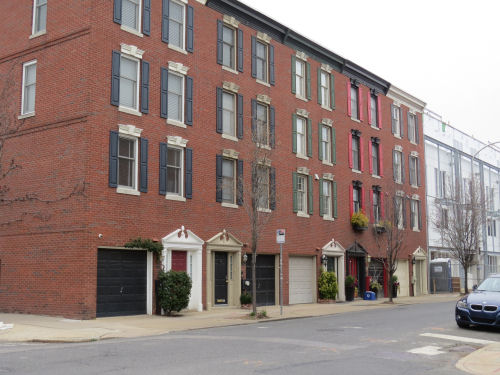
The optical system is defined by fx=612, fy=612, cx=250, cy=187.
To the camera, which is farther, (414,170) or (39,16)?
(414,170)

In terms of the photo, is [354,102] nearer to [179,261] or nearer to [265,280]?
[265,280]

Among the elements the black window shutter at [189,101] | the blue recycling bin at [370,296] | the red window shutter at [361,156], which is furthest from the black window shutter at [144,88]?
the blue recycling bin at [370,296]

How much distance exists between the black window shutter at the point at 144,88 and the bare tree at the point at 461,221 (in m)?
24.2

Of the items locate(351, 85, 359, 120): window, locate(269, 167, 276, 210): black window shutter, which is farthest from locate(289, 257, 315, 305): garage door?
locate(351, 85, 359, 120): window

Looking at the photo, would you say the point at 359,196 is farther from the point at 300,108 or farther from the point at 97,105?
the point at 97,105

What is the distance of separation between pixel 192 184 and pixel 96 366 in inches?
537

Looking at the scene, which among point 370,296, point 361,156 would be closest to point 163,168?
point 361,156

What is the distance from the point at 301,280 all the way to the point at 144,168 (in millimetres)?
11584

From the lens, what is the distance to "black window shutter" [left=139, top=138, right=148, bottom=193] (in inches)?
841

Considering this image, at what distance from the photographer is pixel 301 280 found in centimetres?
2977

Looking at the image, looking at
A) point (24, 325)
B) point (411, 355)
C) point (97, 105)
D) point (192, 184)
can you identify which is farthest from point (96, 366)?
point (192, 184)

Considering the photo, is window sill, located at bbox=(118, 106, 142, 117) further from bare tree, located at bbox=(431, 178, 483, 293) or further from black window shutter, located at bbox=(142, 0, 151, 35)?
bare tree, located at bbox=(431, 178, 483, 293)

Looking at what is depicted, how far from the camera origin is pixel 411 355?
1213 cm

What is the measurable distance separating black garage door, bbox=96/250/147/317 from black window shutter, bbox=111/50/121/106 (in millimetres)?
5129
